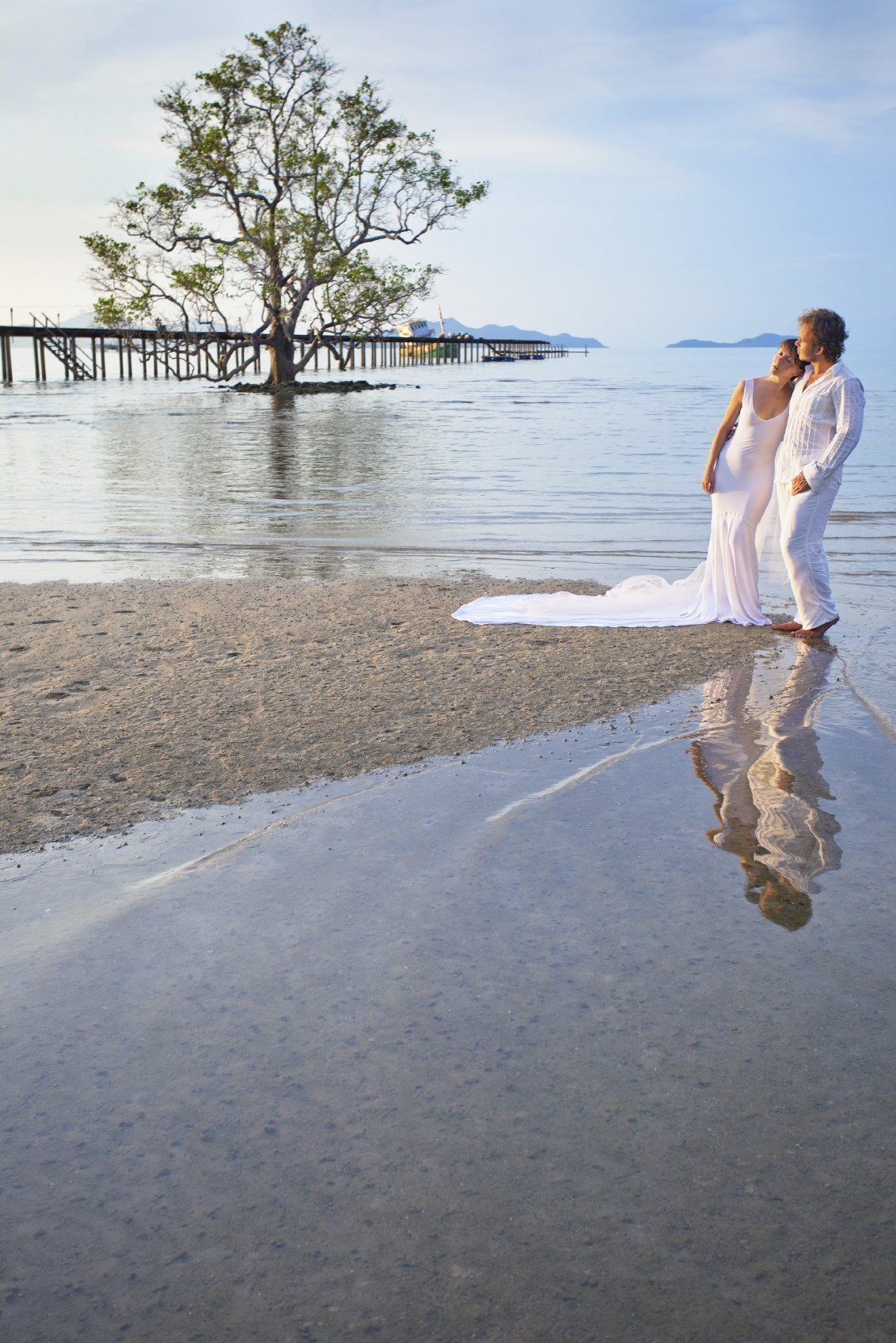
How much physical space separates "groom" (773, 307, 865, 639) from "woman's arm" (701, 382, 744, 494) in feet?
1.24

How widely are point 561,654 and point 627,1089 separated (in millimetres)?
3595

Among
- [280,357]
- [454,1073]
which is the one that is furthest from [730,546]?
[280,357]

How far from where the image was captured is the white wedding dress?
6716 mm

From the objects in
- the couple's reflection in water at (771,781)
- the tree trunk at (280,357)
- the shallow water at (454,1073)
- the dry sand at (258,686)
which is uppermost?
the tree trunk at (280,357)

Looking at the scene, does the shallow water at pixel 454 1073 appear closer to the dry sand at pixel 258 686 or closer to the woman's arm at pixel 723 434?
the dry sand at pixel 258 686

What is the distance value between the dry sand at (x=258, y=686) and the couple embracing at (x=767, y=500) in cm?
30

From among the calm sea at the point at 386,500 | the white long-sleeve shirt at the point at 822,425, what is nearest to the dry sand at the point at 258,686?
the white long-sleeve shirt at the point at 822,425

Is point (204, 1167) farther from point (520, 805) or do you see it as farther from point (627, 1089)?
point (520, 805)

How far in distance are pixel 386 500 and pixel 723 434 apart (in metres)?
6.87

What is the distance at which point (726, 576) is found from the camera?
6.82 metres

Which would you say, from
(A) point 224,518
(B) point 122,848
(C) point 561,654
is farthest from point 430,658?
(A) point 224,518

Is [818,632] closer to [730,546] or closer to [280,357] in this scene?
[730,546]

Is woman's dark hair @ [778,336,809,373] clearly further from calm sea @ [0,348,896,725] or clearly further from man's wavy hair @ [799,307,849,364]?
calm sea @ [0,348,896,725]

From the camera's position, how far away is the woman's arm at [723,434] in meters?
6.82
